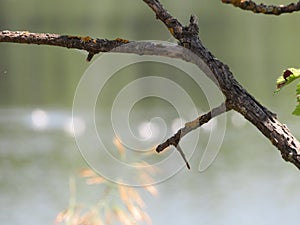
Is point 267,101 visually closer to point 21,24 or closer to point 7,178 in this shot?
point 7,178

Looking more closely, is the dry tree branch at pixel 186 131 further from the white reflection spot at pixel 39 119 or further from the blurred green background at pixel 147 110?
the white reflection spot at pixel 39 119

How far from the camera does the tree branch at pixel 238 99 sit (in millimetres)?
539

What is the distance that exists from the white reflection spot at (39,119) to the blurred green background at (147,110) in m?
0.03

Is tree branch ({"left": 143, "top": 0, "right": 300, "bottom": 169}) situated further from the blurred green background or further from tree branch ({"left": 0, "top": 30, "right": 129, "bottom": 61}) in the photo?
the blurred green background

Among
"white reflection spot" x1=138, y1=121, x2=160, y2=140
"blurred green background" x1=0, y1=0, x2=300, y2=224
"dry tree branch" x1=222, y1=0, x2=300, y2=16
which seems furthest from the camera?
"blurred green background" x1=0, y1=0, x2=300, y2=224

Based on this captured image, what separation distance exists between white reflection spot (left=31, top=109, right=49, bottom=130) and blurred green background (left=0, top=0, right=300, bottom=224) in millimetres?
34

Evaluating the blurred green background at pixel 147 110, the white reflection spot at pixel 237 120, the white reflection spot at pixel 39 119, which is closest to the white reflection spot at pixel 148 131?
the blurred green background at pixel 147 110

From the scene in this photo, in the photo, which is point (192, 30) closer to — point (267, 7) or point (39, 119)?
point (267, 7)

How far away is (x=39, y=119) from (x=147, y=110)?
1.05m

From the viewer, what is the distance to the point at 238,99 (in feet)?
1.83

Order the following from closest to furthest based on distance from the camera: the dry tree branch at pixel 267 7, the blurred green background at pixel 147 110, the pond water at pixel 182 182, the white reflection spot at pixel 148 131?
the dry tree branch at pixel 267 7 < the white reflection spot at pixel 148 131 < the pond water at pixel 182 182 < the blurred green background at pixel 147 110

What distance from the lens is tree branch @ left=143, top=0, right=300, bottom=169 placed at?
54 centimetres

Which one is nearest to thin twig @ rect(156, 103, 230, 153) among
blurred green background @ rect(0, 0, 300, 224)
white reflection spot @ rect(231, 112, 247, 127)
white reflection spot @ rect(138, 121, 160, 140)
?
white reflection spot @ rect(138, 121, 160, 140)

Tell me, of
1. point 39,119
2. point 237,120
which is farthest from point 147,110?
point 39,119
